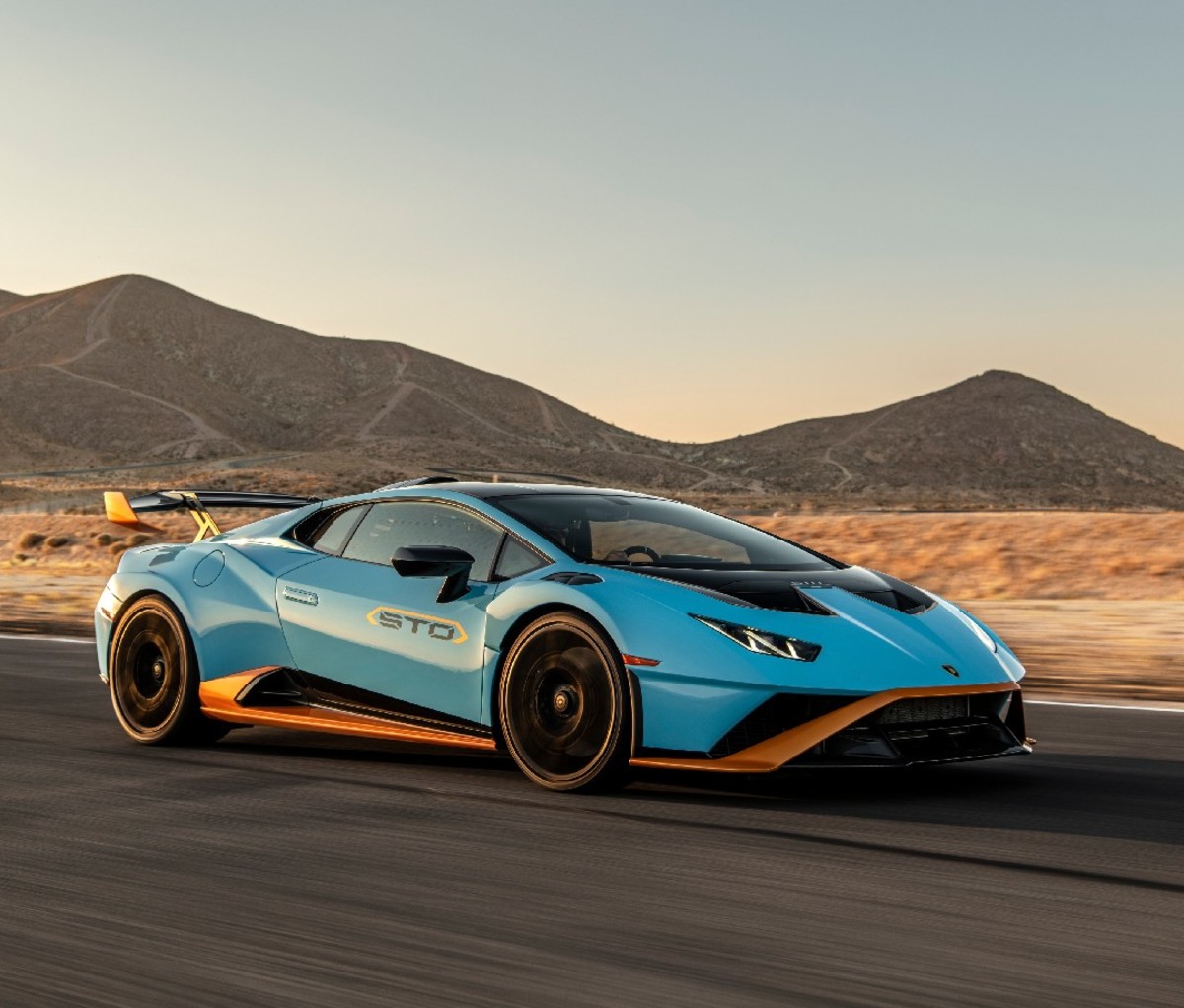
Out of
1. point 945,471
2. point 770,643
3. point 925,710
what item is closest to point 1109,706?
point 925,710

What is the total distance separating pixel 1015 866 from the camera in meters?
5.36

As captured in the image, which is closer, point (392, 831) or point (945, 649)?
point (392, 831)

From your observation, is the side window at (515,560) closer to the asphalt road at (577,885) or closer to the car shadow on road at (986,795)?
the asphalt road at (577,885)

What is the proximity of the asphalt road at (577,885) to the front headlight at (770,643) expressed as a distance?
0.62 m

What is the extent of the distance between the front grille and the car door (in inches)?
68.2

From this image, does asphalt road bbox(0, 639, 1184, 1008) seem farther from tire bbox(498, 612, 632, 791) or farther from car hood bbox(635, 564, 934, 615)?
car hood bbox(635, 564, 934, 615)

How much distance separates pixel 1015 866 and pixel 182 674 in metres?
4.39

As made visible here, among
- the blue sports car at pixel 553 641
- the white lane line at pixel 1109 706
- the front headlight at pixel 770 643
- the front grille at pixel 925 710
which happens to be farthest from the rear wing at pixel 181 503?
the white lane line at pixel 1109 706

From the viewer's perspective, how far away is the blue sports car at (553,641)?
20.5 feet

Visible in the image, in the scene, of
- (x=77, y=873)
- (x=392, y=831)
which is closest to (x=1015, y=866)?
(x=392, y=831)

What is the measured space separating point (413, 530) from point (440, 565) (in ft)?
2.41

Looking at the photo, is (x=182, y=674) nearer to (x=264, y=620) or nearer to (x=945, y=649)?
(x=264, y=620)

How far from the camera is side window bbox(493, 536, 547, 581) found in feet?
23.2

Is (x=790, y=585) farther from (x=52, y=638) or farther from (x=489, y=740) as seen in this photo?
(x=52, y=638)
